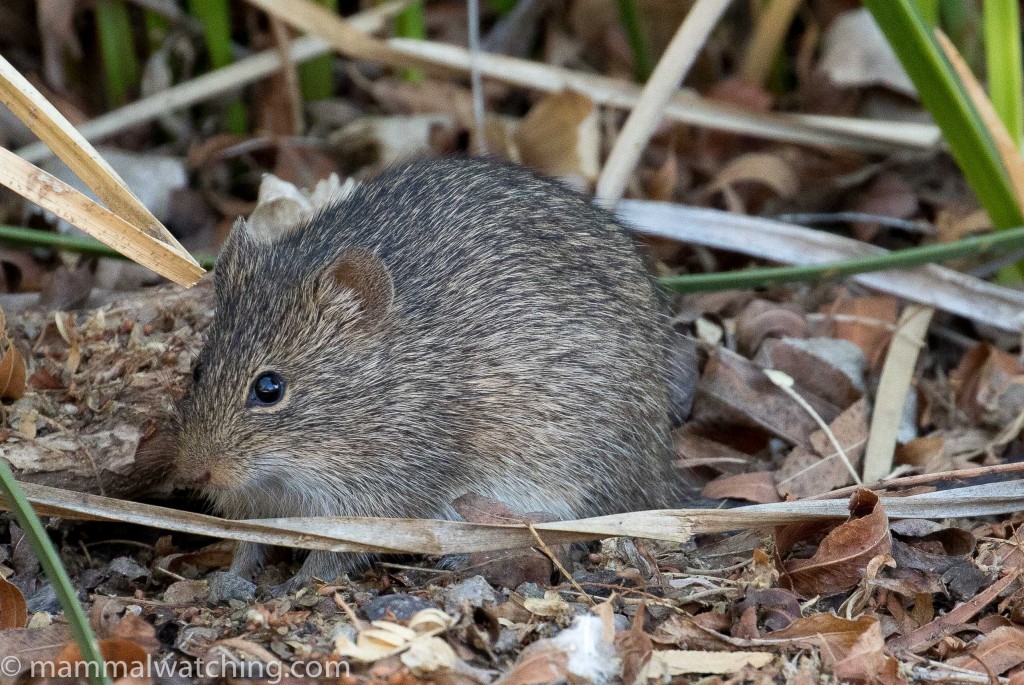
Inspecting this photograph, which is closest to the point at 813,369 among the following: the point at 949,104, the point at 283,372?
the point at 949,104

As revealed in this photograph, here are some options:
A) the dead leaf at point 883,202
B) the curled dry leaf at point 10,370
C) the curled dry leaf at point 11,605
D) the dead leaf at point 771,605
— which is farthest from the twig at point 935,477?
the curled dry leaf at point 10,370

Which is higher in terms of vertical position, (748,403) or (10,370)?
(10,370)

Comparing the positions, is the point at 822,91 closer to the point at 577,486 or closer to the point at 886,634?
the point at 577,486

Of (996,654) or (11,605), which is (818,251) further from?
(11,605)

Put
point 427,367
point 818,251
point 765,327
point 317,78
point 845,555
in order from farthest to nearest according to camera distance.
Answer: point 317,78
point 818,251
point 765,327
point 427,367
point 845,555

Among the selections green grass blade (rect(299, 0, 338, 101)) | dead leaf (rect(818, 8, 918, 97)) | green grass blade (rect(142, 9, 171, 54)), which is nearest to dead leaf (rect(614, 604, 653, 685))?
dead leaf (rect(818, 8, 918, 97))

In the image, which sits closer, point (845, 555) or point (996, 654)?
point (996, 654)

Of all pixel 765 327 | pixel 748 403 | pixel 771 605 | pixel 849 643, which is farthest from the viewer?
pixel 765 327
